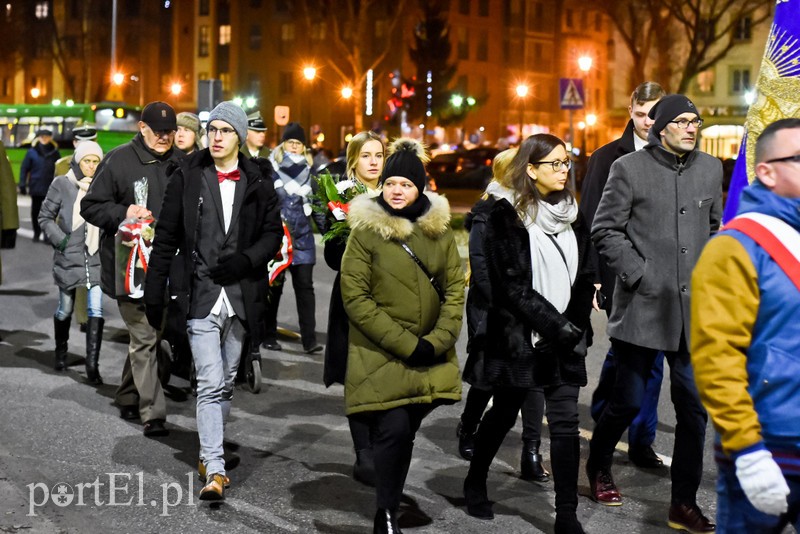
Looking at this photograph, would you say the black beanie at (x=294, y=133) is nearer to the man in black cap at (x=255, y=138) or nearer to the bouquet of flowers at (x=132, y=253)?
the man in black cap at (x=255, y=138)

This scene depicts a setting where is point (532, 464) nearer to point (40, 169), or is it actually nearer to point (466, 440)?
point (466, 440)

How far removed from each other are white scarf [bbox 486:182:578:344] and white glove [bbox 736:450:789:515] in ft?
7.91

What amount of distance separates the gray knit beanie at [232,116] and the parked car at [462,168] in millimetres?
43777

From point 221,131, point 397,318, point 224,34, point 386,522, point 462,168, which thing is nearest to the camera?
point 386,522

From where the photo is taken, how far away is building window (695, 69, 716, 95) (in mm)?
79250

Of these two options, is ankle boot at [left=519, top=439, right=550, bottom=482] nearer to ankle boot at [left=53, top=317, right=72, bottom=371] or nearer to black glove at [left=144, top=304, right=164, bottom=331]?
black glove at [left=144, top=304, right=164, bottom=331]

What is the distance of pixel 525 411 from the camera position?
24.6 feet

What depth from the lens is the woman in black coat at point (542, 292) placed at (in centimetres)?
602

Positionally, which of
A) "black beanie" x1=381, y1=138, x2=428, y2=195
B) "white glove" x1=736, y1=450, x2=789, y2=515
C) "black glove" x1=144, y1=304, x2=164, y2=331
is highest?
"black beanie" x1=381, y1=138, x2=428, y2=195

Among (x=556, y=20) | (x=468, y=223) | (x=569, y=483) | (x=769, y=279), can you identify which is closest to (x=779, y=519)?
(x=769, y=279)

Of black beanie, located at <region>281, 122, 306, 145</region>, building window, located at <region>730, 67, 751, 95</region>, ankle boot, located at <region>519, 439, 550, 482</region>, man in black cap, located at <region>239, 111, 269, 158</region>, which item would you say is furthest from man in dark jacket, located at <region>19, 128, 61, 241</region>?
building window, located at <region>730, 67, 751, 95</region>

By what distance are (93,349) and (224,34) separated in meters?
79.6

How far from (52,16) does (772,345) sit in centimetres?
9755

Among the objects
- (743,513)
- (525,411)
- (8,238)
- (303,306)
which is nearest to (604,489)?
(525,411)
